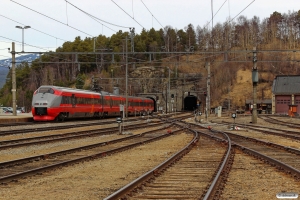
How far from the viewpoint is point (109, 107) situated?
59.3m

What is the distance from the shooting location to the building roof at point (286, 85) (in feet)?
282

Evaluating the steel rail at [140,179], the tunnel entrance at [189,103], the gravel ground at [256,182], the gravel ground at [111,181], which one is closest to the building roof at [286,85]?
the tunnel entrance at [189,103]

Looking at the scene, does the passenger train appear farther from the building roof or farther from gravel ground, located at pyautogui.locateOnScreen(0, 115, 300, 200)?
the building roof

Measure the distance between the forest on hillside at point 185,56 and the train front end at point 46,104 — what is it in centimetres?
5539

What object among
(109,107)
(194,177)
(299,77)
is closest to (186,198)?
(194,177)

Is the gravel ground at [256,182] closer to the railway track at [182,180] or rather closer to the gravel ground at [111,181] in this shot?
the gravel ground at [111,181]

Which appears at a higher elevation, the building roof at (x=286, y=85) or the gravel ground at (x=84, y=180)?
the building roof at (x=286, y=85)

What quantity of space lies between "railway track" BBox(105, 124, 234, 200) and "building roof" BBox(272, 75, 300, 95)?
73.6 meters

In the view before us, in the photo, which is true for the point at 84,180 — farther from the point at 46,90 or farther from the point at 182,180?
the point at 46,90

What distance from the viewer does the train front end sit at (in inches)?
1619

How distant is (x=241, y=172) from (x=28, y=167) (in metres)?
6.11

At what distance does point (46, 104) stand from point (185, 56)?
9052cm

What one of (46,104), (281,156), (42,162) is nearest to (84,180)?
(42,162)

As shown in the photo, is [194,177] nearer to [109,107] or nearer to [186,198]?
[186,198]
